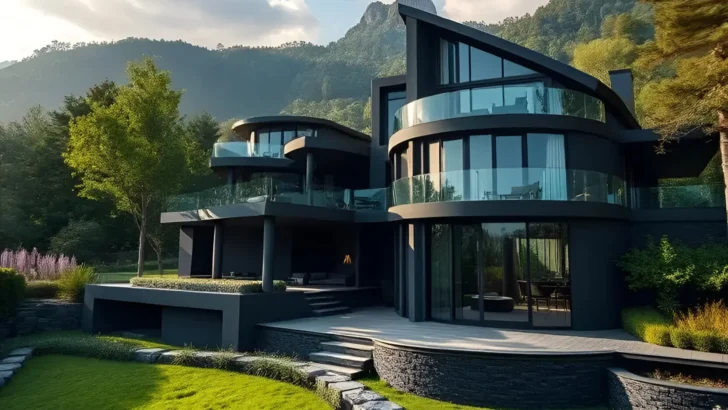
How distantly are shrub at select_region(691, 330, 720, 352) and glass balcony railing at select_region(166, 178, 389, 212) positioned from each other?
30.9 ft

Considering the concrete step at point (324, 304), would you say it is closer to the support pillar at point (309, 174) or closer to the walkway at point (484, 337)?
the walkway at point (484, 337)

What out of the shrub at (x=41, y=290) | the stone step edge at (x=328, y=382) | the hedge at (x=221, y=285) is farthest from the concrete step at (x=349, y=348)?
the shrub at (x=41, y=290)

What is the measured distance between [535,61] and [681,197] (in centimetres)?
565

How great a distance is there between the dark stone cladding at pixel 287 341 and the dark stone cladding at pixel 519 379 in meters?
3.39

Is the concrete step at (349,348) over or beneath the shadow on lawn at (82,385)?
over

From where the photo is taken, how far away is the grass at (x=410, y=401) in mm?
8250

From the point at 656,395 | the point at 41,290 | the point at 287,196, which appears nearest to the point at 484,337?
the point at 656,395

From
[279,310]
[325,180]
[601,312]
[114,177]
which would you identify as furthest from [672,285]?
[114,177]

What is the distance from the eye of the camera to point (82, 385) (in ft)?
33.5

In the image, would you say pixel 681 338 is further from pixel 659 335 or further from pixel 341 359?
pixel 341 359

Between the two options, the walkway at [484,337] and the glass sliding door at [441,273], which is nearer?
the walkway at [484,337]

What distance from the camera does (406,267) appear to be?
1409cm

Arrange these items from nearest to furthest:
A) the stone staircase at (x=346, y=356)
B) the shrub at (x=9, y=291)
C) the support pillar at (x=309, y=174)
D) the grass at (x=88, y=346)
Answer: the stone staircase at (x=346, y=356), the grass at (x=88, y=346), the shrub at (x=9, y=291), the support pillar at (x=309, y=174)

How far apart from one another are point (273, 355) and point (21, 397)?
5.25 m
